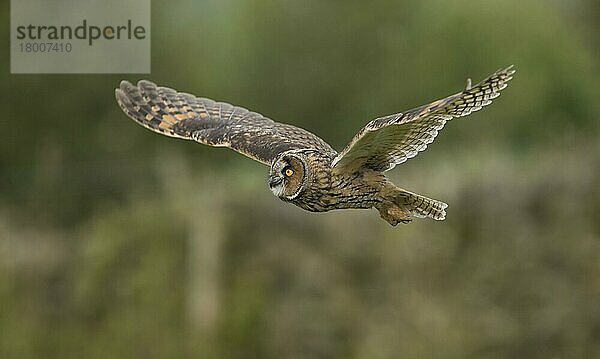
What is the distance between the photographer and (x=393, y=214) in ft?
6.77

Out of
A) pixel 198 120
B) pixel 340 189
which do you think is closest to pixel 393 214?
pixel 340 189

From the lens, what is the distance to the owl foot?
6.74 ft

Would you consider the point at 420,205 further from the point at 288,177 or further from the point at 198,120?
the point at 198,120

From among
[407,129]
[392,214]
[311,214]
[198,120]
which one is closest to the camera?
[407,129]

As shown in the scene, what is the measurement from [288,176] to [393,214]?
20 centimetres

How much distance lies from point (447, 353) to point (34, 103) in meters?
2.70

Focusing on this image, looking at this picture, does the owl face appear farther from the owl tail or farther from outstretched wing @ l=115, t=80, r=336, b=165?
outstretched wing @ l=115, t=80, r=336, b=165

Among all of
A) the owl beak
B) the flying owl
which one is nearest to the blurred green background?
the flying owl

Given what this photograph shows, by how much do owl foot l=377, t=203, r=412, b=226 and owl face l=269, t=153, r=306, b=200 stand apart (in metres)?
0.16

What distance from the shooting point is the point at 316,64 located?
682cm

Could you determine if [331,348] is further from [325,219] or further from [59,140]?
[59,140]

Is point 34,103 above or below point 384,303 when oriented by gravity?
above

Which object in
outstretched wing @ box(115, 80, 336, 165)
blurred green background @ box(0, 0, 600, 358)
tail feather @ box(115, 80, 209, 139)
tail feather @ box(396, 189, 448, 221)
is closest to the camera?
tail feather @ box(396, 189, 448, 221)

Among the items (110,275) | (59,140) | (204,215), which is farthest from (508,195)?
(59,140)
